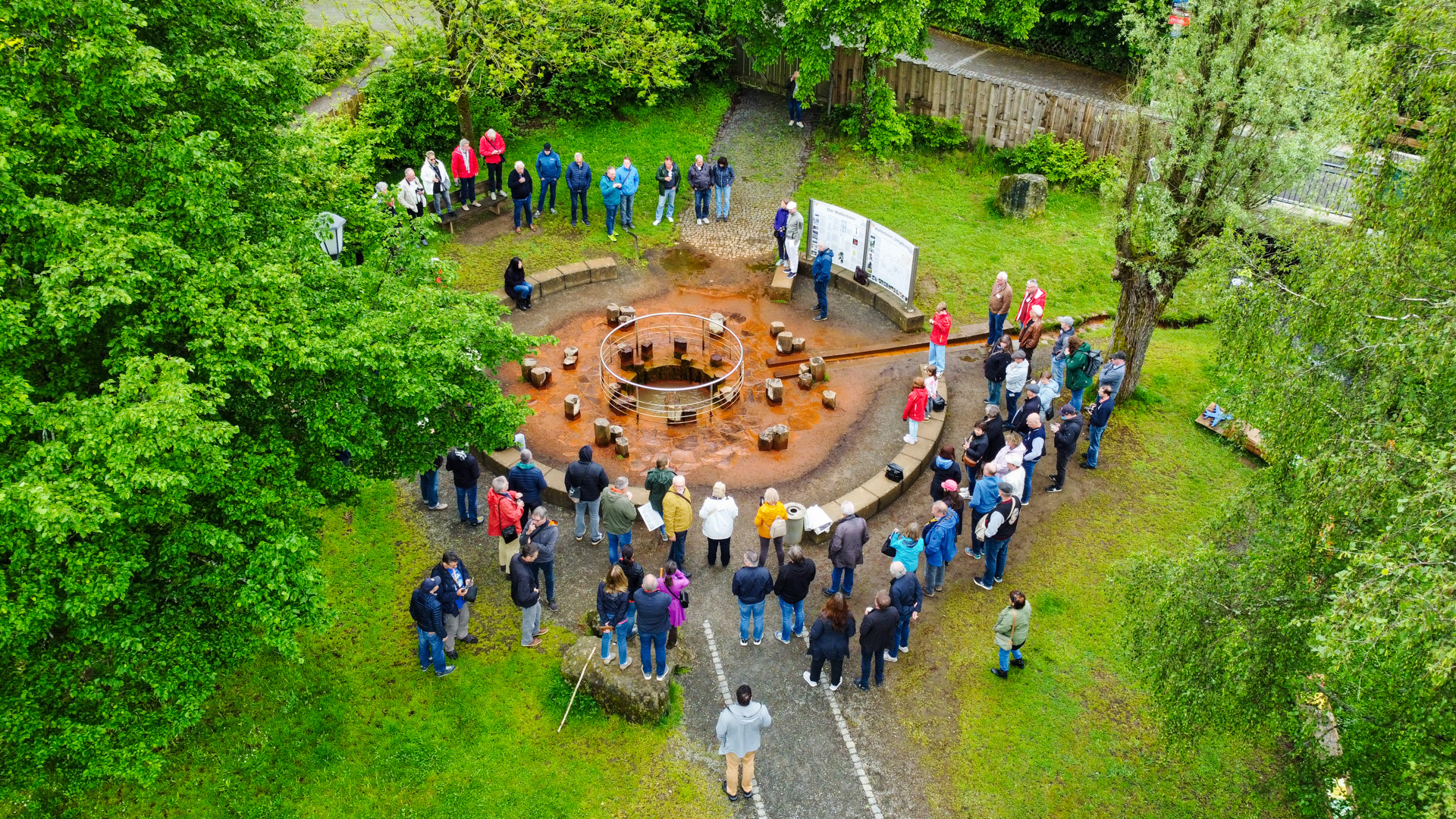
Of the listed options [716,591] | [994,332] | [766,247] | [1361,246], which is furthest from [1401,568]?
[766,247]

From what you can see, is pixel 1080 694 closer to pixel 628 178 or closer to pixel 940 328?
pixel 940 328

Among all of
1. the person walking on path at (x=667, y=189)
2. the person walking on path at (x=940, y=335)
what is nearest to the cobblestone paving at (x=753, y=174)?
the person walking on path at (x=667, y=189)

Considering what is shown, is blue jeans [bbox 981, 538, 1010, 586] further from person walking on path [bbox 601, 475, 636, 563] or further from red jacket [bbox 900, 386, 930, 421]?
person walking on path [bbox 601, 475, 636, 563]

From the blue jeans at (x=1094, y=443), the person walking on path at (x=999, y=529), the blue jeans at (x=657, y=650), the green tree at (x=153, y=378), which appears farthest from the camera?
the blue jeans at (x=1094, y=443)

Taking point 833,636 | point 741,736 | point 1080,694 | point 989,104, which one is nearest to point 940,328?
point 1080,694

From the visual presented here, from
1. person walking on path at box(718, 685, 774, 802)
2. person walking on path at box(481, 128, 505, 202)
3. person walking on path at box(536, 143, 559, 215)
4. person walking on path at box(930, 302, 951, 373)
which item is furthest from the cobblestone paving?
Answer: person walking on path at box(718, 685, 774, 802)

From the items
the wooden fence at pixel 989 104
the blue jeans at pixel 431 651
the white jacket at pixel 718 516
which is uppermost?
the wooden fence at pixel 989 104

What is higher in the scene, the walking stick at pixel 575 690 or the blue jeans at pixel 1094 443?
the blue jeans at pixel 1094 443

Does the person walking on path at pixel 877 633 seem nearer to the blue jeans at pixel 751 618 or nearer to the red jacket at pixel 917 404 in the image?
the blue jeans at pixel 751 618
